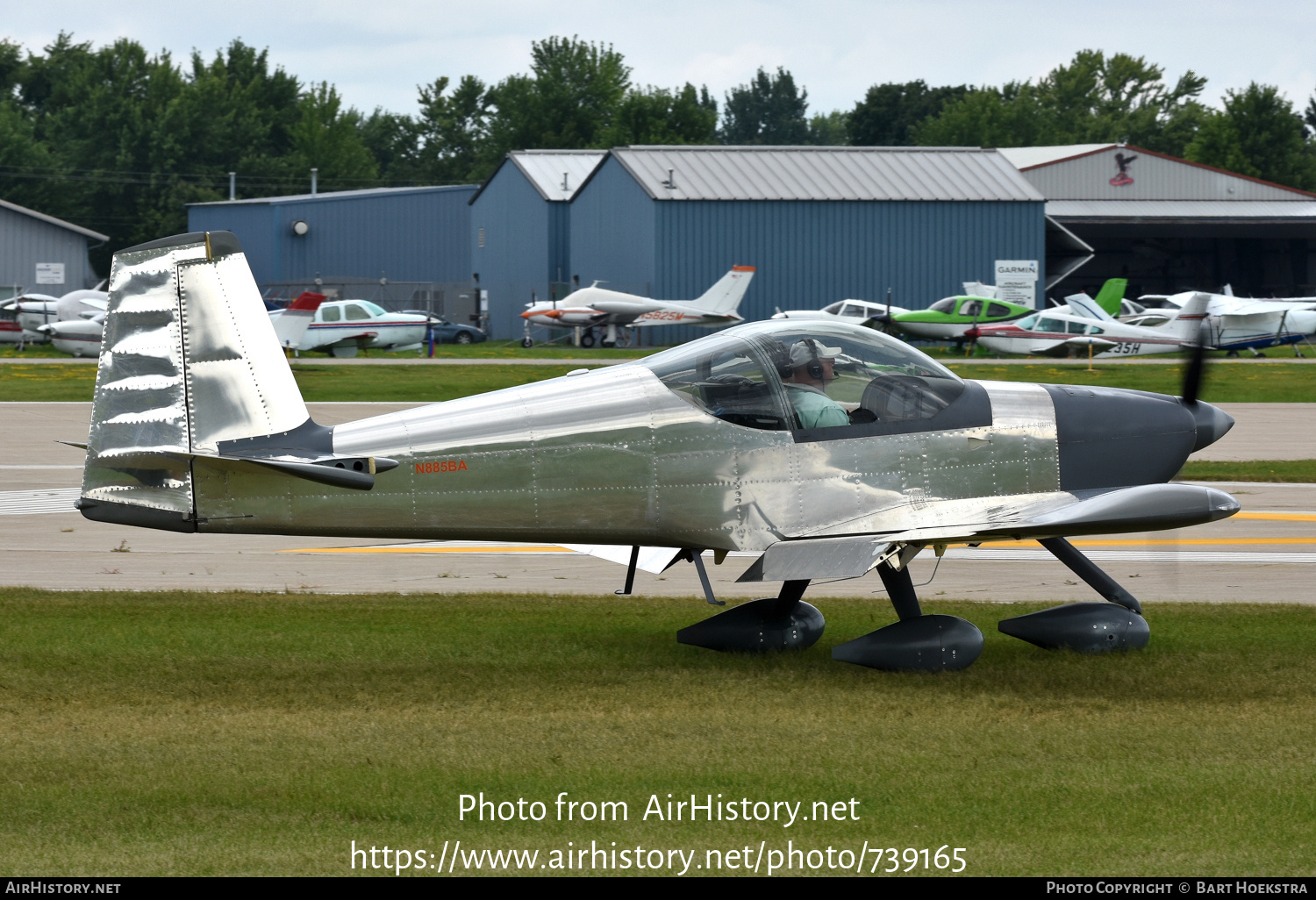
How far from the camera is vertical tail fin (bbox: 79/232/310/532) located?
812 centimetres

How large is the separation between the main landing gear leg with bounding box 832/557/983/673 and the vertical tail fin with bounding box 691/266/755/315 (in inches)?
1631

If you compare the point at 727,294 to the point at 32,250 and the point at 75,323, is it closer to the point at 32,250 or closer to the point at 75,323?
the point at 75,323

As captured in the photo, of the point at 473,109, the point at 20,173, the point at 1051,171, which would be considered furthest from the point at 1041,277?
the point at 473,109

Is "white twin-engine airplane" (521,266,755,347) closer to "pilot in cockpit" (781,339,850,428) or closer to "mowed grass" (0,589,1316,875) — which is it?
"mowed grass" (0,589,1316,875)

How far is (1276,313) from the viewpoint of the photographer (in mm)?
46250

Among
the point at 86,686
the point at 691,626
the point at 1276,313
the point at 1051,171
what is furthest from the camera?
the point at 1051,171

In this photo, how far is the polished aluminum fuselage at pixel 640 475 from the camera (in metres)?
8.40

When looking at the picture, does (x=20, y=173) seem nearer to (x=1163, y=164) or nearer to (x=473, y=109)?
(x=473, y=109)

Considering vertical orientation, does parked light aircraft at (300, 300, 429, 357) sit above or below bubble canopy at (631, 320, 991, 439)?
below

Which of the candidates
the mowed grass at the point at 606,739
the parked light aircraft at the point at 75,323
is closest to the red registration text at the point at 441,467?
the mowed grass at the point at 606,739

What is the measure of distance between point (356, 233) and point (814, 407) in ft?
221

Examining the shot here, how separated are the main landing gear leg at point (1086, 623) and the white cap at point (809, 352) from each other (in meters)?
1.91

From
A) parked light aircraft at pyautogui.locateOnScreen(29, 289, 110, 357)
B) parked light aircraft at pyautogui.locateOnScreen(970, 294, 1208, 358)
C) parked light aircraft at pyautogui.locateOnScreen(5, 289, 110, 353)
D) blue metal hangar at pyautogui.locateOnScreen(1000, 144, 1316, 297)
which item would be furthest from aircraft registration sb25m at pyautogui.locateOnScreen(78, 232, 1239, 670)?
blue metal hangar at pyautogui.locateOnScreen(1000, 144, 1316, 297)

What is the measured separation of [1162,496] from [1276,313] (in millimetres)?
42498
